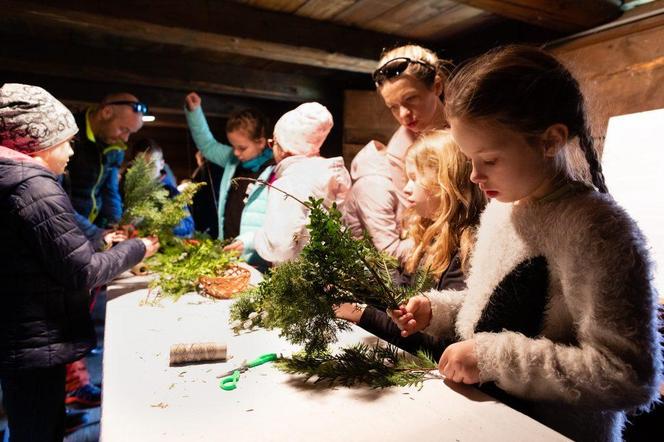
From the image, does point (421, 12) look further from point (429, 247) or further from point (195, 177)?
point (195, 177)

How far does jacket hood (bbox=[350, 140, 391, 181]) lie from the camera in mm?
2354

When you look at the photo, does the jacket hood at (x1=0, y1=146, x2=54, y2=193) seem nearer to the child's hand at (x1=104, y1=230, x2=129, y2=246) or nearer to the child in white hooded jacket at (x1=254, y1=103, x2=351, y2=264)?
the child's hand at (x1=104, y1=230, x2=129, y2=246)

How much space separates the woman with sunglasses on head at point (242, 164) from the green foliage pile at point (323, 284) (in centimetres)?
142

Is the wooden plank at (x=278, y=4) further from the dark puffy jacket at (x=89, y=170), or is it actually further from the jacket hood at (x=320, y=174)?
the dark puffy jacket at (x=89, y=170)

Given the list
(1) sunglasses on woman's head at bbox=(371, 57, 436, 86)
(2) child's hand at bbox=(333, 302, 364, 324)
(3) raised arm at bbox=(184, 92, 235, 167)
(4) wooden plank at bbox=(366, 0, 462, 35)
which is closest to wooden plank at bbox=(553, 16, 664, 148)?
(1) sunglasses on woman's head at bbox=(371, 57, 436, 86)

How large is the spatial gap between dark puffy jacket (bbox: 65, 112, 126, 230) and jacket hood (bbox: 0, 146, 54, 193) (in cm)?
118

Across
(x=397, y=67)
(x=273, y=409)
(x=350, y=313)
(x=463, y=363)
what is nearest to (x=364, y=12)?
(x=397, y=67)

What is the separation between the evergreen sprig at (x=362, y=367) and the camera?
117 centimetres

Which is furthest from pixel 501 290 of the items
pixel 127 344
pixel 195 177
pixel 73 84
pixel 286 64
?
pixel 73 84

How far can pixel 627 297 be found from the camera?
0.89 metres

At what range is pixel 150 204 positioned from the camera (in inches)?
106

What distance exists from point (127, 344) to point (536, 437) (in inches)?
52.2

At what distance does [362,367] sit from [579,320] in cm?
58

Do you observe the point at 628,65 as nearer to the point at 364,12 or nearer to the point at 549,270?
the point at 364,12
